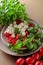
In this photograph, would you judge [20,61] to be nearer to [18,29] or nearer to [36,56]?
[36,56]

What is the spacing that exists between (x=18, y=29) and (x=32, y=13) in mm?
265

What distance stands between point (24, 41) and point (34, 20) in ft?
0.81

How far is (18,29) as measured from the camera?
1126 mm

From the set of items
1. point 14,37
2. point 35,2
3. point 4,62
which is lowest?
point 4,62

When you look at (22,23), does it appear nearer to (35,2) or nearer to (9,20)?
(9,20)

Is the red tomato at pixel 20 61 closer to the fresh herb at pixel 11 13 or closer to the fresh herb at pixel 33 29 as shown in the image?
the fresh herb at pixel 33 29

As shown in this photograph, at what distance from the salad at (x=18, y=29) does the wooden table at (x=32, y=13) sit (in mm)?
58

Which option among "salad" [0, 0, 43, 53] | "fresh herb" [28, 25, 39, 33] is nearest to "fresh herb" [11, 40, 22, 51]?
"salad" [0, 0, 43, 53]

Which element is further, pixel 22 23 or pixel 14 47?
pixel 22 23

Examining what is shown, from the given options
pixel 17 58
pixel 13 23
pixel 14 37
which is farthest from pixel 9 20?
pixel 17 58

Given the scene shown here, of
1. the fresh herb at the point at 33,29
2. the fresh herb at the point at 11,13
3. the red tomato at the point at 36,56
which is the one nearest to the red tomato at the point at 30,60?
the red tomato at the point at 36,56

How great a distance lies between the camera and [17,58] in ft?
3.46

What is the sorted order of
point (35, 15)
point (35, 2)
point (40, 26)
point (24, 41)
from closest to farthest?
point (24, 41) < point (40, 26) < point (35, 15) < point (35, 2)

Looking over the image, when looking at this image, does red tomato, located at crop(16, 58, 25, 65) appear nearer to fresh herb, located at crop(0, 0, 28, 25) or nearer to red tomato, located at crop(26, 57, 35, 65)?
red tomato, located at crop(26, 57, 35, 65)
